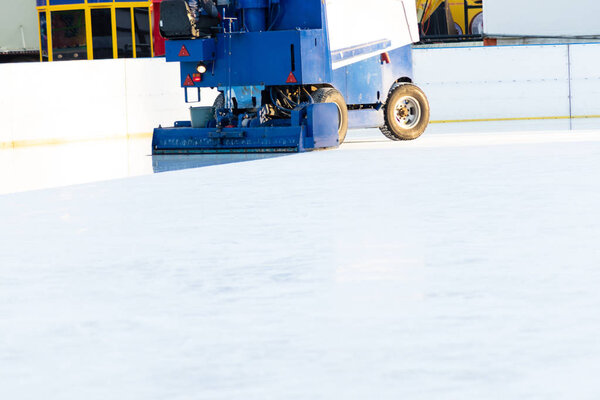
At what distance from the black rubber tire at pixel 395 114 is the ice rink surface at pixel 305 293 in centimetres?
634

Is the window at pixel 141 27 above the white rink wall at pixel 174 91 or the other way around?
above

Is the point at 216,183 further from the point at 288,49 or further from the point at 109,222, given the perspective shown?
the point at 288,49

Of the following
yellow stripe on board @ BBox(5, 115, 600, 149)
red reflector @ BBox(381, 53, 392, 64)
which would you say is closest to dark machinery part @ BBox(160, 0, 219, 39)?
red reflector @ BBox(381, 53, 392, 64)

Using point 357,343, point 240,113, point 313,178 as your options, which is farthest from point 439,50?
point 357,343

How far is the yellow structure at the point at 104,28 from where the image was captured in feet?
89.4

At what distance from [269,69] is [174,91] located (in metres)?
5.10

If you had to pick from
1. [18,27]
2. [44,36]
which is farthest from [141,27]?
[18,27]

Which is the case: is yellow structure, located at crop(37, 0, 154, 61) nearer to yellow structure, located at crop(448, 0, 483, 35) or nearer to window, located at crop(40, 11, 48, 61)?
window, located at crop(40, 11, 48, 61)

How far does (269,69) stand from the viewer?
575 inches

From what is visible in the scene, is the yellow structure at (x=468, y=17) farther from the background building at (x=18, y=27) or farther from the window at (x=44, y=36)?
the background building at (x=18, y=27)

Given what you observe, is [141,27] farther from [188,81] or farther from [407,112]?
[188,81]

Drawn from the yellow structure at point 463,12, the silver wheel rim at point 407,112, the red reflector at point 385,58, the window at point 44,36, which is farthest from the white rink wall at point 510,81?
the window at point 44,36

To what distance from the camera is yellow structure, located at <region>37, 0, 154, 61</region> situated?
2725 cm

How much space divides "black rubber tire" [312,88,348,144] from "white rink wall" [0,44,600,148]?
470cm
